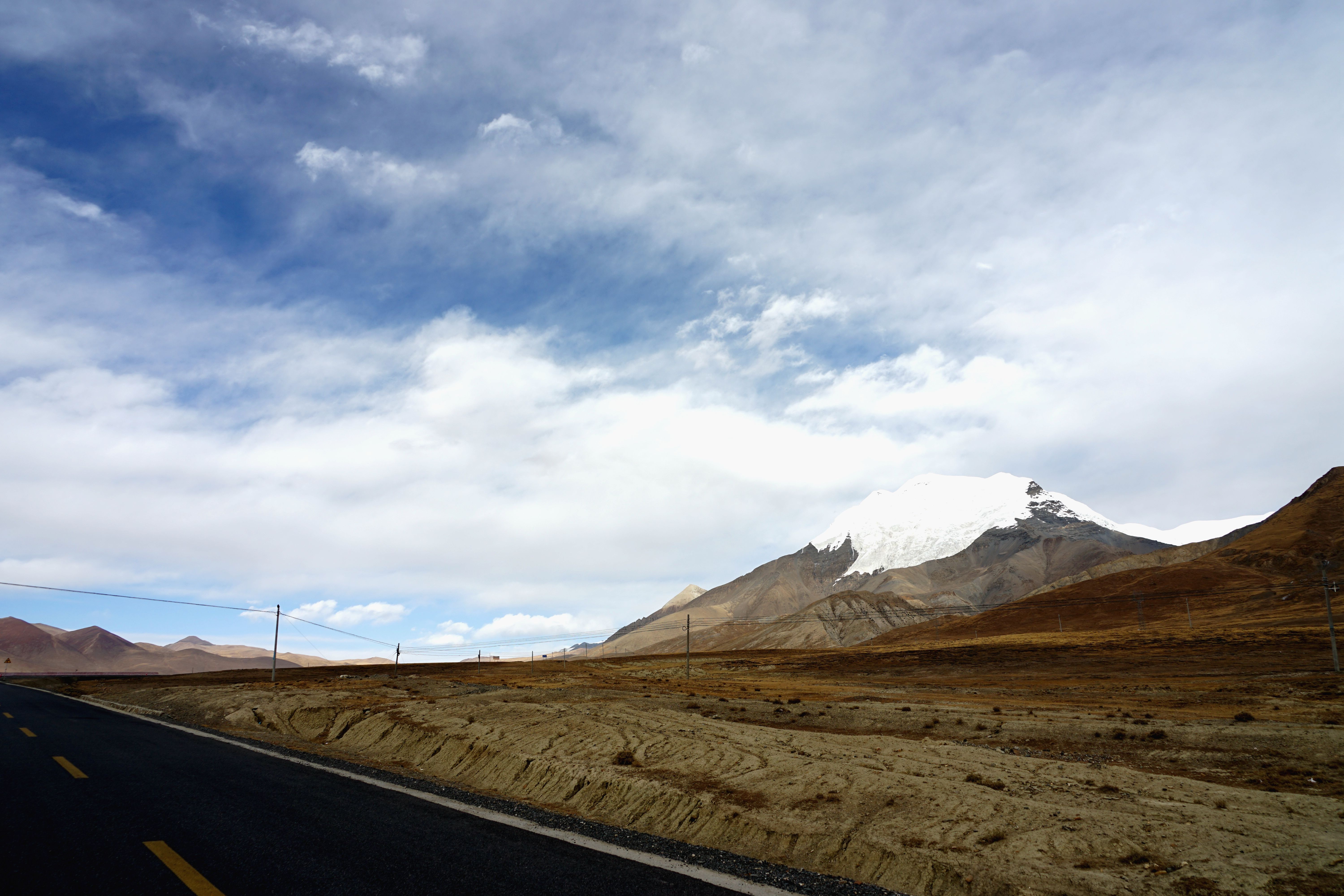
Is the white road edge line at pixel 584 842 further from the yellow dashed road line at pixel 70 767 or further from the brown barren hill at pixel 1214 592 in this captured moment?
the brown barren hill at pixel 1214 592

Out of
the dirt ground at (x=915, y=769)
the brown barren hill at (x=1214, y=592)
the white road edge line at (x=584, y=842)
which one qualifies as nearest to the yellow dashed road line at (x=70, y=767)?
the white road edge line at (x=584, y=842)

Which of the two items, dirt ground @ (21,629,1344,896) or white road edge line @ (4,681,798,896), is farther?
dirt ground @ (21,629,1344,896)

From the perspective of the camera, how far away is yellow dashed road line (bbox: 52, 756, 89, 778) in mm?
12188

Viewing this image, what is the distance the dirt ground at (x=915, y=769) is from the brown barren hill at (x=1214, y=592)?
71.4m

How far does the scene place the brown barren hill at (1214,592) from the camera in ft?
334

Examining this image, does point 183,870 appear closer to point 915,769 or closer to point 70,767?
point 70,767

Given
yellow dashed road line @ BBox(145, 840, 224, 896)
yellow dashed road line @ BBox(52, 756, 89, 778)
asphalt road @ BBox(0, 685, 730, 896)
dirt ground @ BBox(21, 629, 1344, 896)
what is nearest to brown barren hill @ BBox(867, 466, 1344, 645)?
dirt ground @ BBox(21, 629, 1344, 896)

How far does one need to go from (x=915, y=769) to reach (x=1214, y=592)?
133 metres

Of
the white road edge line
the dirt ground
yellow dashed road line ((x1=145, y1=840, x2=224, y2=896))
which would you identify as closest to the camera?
yellow dashed road line ((x1=145, y1=840, x2=224, y2=896))

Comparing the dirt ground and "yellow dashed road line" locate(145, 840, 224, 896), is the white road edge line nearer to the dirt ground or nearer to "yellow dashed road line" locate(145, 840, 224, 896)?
the dirt ground

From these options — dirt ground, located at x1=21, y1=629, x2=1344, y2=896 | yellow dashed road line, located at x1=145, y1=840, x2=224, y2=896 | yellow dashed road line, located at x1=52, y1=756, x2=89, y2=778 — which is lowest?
dirt ground, located at x1=21, y1=629, x2=1344, y2=896

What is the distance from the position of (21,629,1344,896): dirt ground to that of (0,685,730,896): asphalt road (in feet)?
10.1

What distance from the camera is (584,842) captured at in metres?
8.86

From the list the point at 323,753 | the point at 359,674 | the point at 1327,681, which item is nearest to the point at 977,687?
the point at 1327,681
